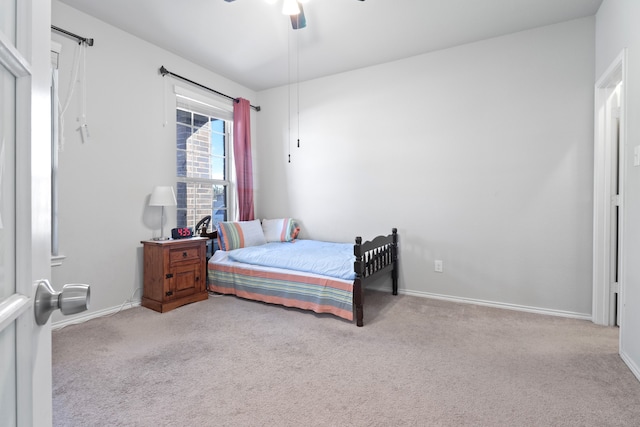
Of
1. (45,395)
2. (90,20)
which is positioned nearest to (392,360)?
(45,395)

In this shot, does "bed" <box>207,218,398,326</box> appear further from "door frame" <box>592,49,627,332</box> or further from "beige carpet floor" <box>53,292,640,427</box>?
"door frame" <box>592,49,627,332</box>

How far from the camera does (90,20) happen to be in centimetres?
280

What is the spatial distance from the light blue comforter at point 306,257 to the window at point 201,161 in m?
0.78

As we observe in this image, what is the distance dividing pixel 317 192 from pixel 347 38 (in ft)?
5.90

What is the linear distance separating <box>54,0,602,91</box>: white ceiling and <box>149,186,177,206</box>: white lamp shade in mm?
1440

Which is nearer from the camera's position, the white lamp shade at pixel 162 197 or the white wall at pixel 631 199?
the white wall at pixel 631 199

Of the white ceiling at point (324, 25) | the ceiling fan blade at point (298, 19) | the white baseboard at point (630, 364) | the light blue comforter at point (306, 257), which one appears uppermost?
the white ceiling at point (324, 25)

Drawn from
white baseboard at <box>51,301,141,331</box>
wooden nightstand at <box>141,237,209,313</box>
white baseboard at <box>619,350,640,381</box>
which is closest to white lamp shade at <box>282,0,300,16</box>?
wooden nightstand at <box>141,237,209,313</box>

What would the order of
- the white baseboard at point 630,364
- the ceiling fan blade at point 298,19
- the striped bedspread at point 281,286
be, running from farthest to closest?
the striped bedspread at point 281,286 → the ceiling fan blade at point 298,19 → the white baseboard at point 630,364

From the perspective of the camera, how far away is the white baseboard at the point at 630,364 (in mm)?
1855

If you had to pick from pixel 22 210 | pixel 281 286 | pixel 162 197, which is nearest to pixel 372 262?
pixel 281 286

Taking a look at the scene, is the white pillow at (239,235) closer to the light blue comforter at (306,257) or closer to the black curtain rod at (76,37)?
the light blue comforter at (306,257)

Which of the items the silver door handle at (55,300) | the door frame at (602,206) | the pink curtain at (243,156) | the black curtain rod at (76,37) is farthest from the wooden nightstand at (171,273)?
the door frame at (602,206)

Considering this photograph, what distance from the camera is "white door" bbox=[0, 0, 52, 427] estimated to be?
43 cm
